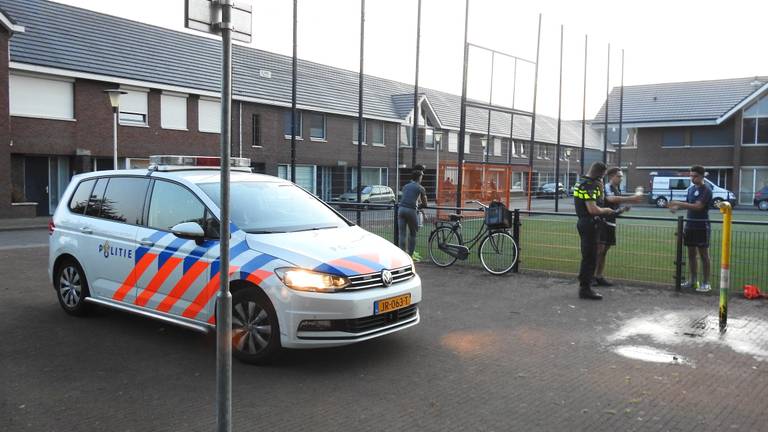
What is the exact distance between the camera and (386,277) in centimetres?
582

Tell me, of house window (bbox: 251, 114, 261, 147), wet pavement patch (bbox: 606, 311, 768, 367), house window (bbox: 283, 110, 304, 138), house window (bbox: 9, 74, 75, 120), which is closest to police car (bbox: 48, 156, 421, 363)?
wet pavement patch (bbox: 606, 311, 768, 367)

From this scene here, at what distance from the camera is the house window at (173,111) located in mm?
29484

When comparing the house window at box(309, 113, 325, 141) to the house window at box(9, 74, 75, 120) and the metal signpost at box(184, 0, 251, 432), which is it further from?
the metal signpost at box(184, 0, 251, 432)

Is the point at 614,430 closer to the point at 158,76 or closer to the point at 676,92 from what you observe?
the point at 158,76

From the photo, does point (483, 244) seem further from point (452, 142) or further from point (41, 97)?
point (452, 142)

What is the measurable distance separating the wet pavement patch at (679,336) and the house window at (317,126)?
30.8 metres

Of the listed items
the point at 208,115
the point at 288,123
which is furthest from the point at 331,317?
the point at 288,123

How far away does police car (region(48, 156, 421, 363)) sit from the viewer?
550 cm

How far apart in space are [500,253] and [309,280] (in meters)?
5.91

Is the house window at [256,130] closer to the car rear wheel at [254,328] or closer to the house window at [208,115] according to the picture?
the house window at [208,115]

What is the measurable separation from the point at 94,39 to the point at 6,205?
8848 mm

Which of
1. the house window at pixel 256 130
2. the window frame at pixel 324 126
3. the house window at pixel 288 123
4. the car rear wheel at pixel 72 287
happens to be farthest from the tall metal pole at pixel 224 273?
the window frame at pixel 324 126

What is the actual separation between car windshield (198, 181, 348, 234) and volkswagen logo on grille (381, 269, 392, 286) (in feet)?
3.41

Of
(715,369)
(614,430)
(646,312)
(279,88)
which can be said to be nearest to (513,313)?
(646,312)
